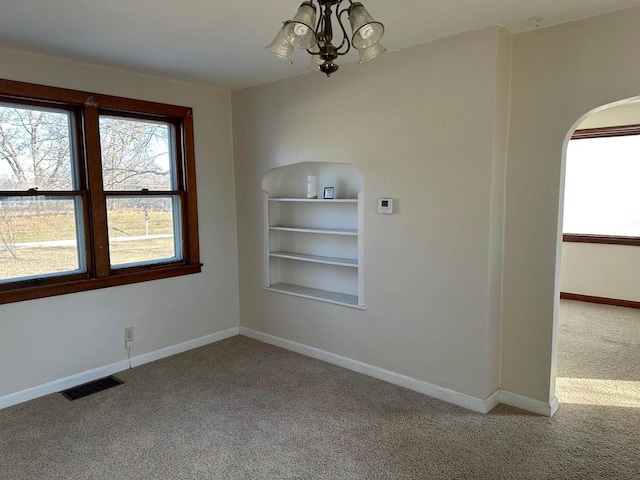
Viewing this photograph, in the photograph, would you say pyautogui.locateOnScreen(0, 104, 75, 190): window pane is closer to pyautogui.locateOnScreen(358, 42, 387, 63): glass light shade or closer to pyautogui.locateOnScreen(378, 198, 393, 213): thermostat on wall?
pyautogui.locateOnScreen(378, 198, 393, 213): thermostat on wall

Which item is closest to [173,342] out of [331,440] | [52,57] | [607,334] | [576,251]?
[331,440]

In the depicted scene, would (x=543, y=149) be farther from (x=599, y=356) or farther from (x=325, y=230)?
(x=599, y=356)

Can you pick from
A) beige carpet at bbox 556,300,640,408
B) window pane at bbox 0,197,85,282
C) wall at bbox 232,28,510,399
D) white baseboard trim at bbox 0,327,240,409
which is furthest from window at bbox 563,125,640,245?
window pane at bbox 0,197,85,282

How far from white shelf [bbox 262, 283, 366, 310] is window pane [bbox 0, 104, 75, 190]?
6.42ft

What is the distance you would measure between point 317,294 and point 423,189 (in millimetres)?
1431

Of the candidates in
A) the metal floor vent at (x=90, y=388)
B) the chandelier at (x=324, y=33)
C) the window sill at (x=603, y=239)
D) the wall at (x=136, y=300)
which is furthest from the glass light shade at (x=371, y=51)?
the window sill at (x=603, y=239)

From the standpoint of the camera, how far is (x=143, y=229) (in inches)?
147

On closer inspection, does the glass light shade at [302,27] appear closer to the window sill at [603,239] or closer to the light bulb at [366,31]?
the light bulb at [366,31]

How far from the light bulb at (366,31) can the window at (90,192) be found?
2573mm

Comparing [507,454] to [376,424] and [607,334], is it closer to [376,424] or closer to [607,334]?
[376,424]

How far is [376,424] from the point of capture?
106 inches

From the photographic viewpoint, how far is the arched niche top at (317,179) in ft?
12.2

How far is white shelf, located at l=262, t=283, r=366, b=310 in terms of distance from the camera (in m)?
3.58

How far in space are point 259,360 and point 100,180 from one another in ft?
6.49
